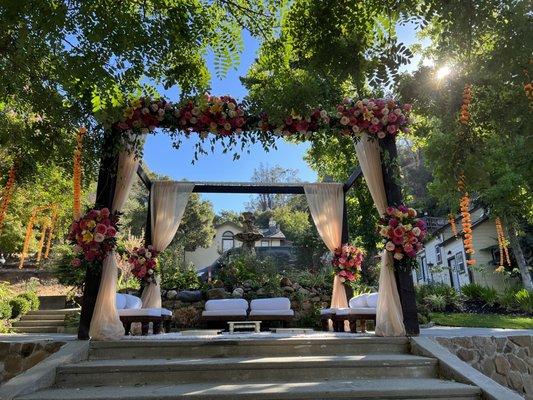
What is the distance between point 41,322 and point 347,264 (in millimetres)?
8717

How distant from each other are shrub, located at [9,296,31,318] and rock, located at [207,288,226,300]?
608cm

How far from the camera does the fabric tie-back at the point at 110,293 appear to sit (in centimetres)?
507

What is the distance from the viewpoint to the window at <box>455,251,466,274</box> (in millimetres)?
20477

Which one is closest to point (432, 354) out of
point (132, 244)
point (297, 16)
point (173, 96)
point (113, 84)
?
point (297, 16)

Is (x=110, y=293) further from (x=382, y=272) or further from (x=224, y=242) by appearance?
(x=224, y=242)

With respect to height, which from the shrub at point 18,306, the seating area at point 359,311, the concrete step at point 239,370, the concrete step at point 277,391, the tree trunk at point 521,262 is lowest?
the concrete step at point 277,391

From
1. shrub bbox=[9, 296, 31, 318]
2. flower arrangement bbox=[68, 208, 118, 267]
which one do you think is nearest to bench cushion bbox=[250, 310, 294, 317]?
flower arrangement bbox=[68, 208, 118, 267]

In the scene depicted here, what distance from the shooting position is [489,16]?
3434 mm

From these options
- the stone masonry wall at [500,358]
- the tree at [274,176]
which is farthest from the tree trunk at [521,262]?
the tree at [274,176]

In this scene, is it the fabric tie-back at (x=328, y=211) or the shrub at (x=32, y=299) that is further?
the shrub at (x=32, y=299)

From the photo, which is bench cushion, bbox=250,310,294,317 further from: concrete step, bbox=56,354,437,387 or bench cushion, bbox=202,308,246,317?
concrete step, bbox=56,354,437,387

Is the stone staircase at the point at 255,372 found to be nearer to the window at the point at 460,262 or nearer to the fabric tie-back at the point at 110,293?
the fabric tie-back at the point at 110,293

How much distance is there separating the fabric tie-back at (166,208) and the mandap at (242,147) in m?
2.15

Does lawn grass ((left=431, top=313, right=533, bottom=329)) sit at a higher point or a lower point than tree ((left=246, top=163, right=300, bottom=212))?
lower
